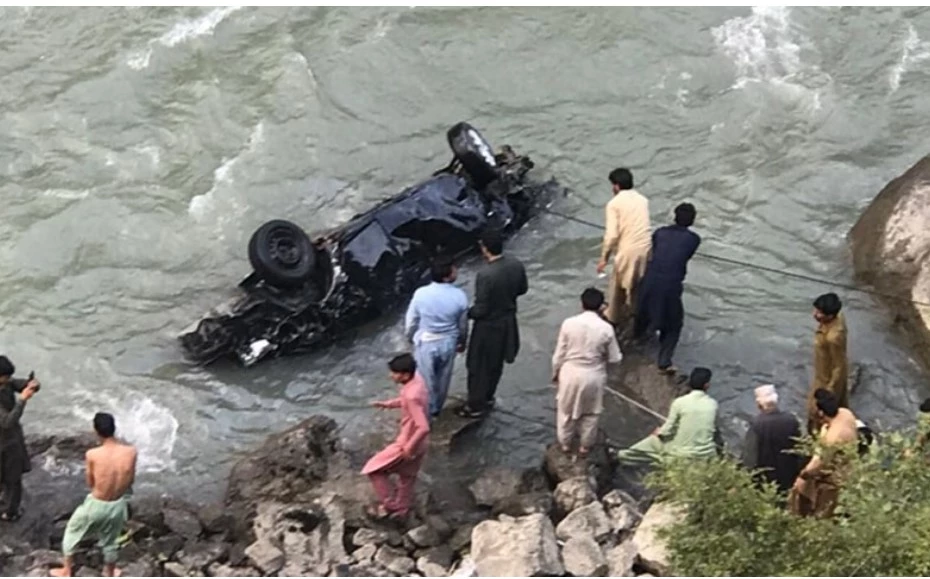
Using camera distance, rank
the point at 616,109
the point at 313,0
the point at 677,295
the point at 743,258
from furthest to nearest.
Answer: the point at 313,0 < the point at 616,109 < the point at 743,258 < the point at 677,295

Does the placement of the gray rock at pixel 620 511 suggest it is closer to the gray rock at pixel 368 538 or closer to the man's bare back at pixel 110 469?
the gray rock at pixel 368 538

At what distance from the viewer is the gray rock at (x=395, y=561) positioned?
31.7ft

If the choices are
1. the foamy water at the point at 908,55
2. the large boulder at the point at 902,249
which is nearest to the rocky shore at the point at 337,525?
the large boulder at the point at 902,249

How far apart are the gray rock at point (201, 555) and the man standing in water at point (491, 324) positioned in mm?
2460

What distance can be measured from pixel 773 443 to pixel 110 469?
4.49 m

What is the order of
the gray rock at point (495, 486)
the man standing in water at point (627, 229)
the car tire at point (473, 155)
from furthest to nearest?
1. the car tire at point (473, 155)
2. the man standing in water at point (627, 229)
3. the gray rock at point (495, 486)

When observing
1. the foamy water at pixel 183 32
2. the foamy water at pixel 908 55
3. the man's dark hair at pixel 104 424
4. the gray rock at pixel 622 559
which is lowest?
the gray rock at pixel 622 559

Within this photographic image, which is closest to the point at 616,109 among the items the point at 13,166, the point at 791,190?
the point at 791,190

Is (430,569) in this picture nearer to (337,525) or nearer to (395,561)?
(395,561)

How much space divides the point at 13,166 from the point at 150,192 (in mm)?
1581

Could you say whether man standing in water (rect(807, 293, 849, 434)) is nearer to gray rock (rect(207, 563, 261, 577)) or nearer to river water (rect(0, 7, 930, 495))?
river water (rect(0, 7, 930, 495))

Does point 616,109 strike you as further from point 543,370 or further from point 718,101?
point 543,370

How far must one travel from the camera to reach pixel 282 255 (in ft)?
39.0

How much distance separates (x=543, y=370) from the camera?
40.1 ft
